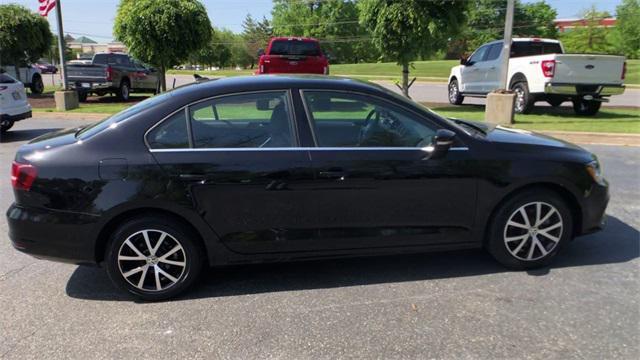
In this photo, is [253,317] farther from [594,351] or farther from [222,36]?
[222,36]

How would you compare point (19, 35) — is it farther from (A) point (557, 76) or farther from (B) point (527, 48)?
(A) point (557, 76)

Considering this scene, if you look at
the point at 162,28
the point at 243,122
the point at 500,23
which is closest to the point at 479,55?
the point at 162,28

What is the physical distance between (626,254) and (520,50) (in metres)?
11.1

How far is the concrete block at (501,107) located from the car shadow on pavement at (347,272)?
21.8ft

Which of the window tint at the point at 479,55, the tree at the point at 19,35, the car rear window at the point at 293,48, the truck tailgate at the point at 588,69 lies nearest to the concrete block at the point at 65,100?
the car rear window at the point at 293,48

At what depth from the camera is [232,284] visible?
13.4 feet

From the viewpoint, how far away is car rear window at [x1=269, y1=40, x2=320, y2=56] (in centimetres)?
1390

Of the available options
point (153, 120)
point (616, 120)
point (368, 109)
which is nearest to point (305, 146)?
point (368, 109)

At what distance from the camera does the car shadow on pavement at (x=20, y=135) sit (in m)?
10.9

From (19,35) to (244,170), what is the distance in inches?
862

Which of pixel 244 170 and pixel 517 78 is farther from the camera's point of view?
pixel 517 78

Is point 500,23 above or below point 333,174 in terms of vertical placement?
above

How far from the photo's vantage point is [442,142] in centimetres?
382

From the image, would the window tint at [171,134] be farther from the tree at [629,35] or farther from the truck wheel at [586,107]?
the tree at [629,35]
